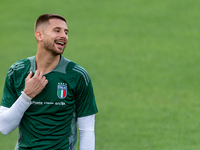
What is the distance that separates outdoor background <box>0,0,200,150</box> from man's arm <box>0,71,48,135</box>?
624 centimetres

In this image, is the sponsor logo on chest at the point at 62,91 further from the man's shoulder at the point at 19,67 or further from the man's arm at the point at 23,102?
the man's shoulder at the point at 19,67

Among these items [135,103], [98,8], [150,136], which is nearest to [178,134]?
[150,136]

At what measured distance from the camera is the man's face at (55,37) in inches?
129

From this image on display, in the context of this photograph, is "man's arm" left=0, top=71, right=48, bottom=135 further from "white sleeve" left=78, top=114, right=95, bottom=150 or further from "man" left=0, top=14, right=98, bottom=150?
"white sleeve" left=78, top=114, right=95, bottom=150

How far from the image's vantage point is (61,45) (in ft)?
10.8

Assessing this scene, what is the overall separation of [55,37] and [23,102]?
580 millimetres

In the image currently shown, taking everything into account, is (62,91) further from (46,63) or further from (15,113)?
(15,113)

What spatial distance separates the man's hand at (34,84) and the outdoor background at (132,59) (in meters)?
6.28

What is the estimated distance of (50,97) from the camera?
3.29m

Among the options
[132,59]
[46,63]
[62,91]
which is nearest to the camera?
[62,91]

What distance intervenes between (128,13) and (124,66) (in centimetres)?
733

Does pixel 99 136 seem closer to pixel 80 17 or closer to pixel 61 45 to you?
pixel 61 45

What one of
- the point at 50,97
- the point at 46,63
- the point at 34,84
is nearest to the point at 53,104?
the point at 50,97

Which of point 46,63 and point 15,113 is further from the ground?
point 46,63
